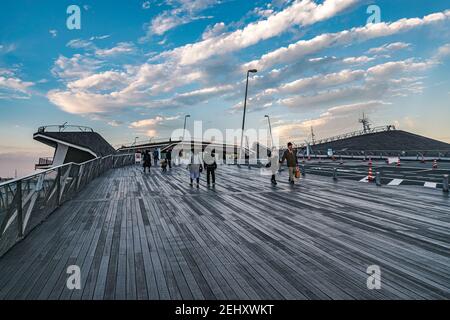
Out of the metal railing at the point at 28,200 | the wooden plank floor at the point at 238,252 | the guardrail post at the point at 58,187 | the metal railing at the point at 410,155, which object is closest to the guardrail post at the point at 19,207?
the metal railing at the point at 28,200

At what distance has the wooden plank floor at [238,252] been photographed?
360 centimetres

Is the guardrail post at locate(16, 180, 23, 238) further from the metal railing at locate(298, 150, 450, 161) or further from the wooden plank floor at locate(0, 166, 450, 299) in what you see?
the metal railing at locate(298, 150, 450, 161)

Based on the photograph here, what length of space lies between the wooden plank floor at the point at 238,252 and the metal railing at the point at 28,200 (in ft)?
0.81

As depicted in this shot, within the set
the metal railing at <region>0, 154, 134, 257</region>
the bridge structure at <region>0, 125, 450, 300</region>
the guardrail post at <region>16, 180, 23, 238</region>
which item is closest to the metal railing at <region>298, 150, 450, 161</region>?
the bridge structure at <region>0, 125, 450, 300</region>

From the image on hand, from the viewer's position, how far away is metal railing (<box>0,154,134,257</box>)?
16.6ft

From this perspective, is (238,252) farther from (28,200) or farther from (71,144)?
(71,144)

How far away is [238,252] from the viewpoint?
4.90 metres

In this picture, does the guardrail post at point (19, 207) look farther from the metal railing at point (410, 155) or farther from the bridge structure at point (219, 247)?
the metal railing at point (410, 155)

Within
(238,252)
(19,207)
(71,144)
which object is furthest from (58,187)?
(71,144)

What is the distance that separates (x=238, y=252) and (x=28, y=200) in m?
4.65

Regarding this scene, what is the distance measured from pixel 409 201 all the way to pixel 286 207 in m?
4.05
